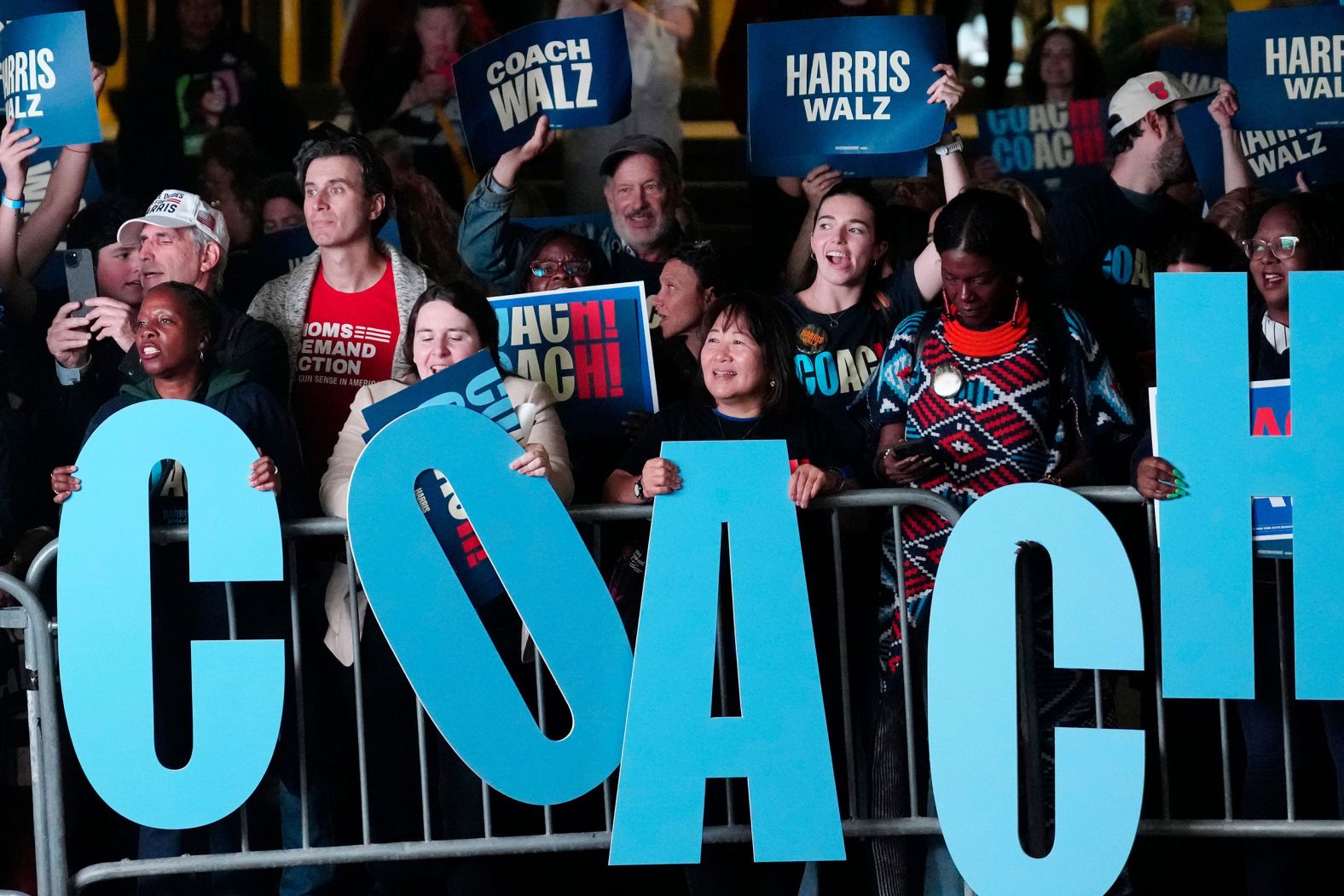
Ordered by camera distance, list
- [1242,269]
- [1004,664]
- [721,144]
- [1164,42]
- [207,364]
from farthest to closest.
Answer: [721,144]
[1164,42]
[1242,269]
[207,364]
[1004,664]

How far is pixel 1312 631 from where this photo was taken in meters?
3.84

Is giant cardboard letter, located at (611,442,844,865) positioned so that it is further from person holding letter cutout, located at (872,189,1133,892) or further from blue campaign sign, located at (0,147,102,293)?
blue campaign sign, located at (0,147,102,293)

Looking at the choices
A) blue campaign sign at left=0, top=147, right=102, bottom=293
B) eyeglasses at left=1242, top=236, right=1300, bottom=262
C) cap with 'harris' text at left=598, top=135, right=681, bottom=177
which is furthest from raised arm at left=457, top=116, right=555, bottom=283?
eyeglasses at left=1242, top=236, right=1300, bottom=262

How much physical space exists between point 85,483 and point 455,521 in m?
0.85

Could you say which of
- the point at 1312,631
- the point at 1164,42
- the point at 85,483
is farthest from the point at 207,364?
the point at 1164,42

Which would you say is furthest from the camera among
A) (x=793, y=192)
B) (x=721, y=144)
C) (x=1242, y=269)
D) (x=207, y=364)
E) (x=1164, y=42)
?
(x=721, y=144)

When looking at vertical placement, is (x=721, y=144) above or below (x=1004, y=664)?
above

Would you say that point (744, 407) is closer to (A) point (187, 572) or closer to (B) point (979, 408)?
(B) point (979, 408)

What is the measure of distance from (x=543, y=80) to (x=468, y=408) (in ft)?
4.46

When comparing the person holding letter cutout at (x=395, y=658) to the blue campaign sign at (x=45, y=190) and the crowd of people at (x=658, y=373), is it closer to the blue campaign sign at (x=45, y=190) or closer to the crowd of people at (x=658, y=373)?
the crowd of people at (x=658, y=373)

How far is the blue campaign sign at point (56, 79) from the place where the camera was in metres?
4.55

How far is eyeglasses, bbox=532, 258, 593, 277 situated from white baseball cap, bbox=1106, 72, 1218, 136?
5.52ft

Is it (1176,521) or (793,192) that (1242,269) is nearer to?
(1176,521)

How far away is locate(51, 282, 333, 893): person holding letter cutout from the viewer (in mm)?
4047
